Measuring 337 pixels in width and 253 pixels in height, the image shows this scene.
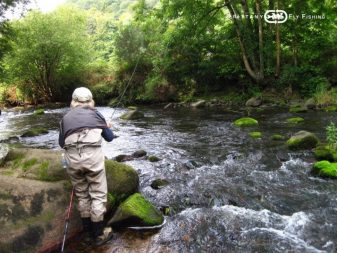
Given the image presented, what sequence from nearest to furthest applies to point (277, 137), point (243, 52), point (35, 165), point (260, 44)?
point (35, 165), point (277, 137), point (260, 44), point (243, 52)

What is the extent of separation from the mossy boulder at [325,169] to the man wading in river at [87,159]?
183 inches

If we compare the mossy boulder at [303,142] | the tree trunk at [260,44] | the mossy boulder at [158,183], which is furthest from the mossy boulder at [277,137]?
the tree trunk at [260,44]

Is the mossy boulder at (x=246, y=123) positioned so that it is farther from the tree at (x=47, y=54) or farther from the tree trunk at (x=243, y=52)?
the tree at (x=47, y=54)

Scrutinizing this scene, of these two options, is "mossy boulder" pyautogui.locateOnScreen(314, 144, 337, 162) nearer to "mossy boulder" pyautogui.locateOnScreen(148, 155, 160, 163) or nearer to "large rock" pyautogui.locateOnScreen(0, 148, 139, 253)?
"mossy boulder" pyautogui.locateOnScreen(148, 155, 160, 163)

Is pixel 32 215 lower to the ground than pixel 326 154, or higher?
higher

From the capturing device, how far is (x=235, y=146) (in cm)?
982

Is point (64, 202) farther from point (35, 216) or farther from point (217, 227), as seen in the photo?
point (217, 227)

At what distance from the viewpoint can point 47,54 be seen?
27.1 m

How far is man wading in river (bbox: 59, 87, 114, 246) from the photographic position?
4520 millimetres

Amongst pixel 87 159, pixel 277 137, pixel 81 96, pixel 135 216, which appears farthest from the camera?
pixel 277 137

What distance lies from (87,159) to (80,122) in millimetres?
540

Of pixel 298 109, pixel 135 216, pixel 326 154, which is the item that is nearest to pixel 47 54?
pixel 298 109

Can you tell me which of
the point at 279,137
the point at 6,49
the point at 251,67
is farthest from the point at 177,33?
the point at 279,137

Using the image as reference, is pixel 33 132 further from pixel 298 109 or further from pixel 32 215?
pixel 298 109
